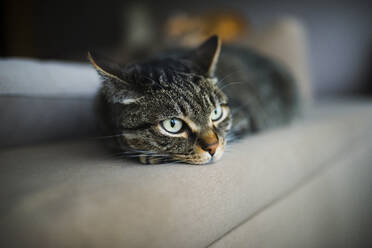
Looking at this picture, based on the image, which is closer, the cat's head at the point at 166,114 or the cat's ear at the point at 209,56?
the cat's head at the point at 166,114

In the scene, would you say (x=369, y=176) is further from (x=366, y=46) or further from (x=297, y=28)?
(x=366, y=46)

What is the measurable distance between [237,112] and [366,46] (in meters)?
2.07

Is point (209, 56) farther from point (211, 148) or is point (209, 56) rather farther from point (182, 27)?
point (182, 27)

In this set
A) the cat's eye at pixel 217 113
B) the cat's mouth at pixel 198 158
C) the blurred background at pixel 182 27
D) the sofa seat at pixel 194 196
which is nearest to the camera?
the sofa seat at pixel 194 196

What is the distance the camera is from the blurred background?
2.34 metres

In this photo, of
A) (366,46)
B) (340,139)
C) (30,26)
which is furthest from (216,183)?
(30,26)

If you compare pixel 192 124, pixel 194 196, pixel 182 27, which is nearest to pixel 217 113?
pixel 192 124

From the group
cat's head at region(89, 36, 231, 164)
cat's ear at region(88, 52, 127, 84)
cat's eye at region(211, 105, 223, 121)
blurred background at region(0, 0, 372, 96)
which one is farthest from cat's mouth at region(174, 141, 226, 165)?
blurred background at region(0, 0, 372, 96)

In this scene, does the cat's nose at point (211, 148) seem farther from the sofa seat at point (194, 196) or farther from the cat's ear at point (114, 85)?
the cat's ear at point (114, 85)

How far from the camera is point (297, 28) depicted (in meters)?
1.64

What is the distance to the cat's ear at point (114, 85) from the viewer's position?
2.31 ft

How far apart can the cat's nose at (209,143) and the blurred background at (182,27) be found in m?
1.33

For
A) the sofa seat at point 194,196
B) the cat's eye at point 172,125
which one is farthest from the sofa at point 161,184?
the cat's eye at point 172,125

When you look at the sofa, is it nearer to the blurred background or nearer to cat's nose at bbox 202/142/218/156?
cat's nose at bbox 202/142/218/156
